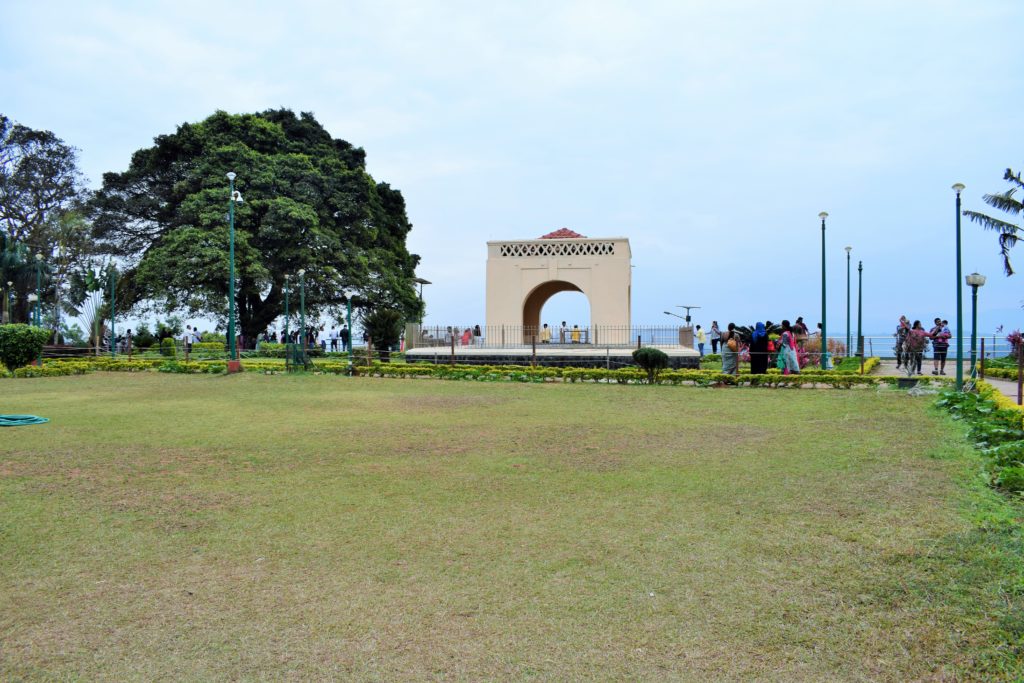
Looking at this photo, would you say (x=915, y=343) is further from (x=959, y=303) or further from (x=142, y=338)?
(x=142, y=338)

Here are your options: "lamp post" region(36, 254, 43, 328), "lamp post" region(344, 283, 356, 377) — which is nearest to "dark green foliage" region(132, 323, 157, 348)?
"lamp post" region(36, 254, 43, 328)

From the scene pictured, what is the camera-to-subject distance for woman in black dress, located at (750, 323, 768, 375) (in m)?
16.6

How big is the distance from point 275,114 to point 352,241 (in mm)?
7114

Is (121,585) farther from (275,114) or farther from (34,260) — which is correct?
(34,260)

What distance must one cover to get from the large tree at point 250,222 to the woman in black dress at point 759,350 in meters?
16.3

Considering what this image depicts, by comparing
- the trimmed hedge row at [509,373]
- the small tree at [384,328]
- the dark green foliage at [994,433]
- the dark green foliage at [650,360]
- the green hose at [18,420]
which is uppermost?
the small tree at [384,328]

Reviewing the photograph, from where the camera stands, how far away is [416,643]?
3154mm

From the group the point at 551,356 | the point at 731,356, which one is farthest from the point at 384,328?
the point at 731,356

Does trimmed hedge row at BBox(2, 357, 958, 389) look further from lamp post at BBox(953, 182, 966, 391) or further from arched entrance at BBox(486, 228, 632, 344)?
arched entrance at BBox(486, 228, 632, 344)

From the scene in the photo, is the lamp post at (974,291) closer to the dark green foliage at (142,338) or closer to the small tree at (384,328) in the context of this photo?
the small tree at (384,328)

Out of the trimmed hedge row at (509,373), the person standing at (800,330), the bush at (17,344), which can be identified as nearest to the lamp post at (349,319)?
the trimmed hedge row at (509,373)

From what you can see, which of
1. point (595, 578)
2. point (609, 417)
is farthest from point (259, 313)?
point (595, 578)

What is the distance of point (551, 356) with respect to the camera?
20234mm

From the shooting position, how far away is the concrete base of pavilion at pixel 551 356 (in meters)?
19.7
